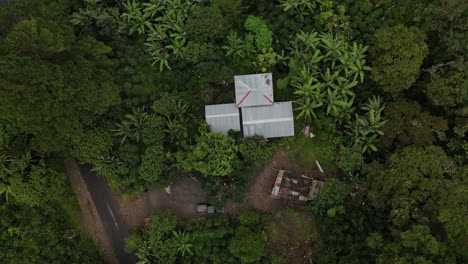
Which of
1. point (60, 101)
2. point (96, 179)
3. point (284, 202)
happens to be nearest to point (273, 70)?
point (284, 202)

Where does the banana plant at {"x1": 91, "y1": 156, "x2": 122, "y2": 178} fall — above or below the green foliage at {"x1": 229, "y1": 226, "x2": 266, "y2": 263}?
above

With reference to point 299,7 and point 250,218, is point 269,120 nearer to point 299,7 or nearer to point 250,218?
point 250,218

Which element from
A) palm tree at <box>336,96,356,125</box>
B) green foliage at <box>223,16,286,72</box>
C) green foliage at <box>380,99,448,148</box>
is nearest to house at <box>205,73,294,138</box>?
green foliage at <box>223,16,286,72</box>

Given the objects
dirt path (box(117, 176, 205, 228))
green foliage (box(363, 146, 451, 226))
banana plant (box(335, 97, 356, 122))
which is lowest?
dirt path (box(117, 176, 205, 228))

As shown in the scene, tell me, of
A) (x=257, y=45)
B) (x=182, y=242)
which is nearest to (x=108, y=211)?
(x=182, y=242)

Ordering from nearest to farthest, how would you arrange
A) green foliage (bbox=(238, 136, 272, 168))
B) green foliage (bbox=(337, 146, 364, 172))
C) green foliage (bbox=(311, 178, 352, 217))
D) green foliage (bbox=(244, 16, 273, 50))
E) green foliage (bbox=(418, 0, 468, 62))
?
green foliage (bbox=(418, 0, 468, 62)) < green foliage (bbox=(337, 146, 364, 172)) < green foliage (bbox=(238, 136, 272, 168)) < green foliage (bbox=(311, 178, 352, 217)) < green foliage (bbox=(244, 16, 273, 50))

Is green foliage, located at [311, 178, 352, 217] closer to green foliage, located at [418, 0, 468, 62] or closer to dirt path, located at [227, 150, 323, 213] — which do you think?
dirt path, located at [227, 150, 323, 213]
